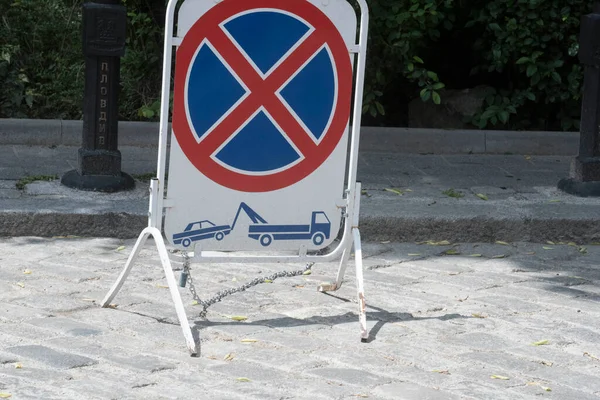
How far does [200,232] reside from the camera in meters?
4.39

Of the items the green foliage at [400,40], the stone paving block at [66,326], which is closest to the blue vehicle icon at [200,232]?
the stone paving block at [66,326]

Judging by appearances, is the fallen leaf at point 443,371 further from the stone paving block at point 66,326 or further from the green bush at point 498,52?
the green bush at point 498,52

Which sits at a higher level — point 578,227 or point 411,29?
point 411,29

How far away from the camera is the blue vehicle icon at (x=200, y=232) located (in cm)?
437

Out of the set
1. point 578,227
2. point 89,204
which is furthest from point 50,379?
point 578,227

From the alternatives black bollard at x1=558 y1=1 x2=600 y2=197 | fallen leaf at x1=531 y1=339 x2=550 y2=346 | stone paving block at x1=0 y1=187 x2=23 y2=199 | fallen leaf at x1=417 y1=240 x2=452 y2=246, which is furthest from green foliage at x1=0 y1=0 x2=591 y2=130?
fallen leaf at x1=531 y1=339 x2=550 y2=346

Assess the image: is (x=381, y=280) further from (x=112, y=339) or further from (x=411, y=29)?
(x=411, y=29)

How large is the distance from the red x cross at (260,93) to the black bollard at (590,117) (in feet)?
8.78

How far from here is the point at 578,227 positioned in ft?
20.3

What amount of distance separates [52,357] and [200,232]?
0.82 metres

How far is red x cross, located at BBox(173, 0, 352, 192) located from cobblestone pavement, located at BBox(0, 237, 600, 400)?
0.63 metres

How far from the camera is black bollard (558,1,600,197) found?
6.62m

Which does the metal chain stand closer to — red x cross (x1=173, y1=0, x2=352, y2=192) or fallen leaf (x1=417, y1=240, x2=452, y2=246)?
red x cross (x1=173, y1=0, x2=352, y2=192)

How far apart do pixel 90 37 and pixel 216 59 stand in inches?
81.4
